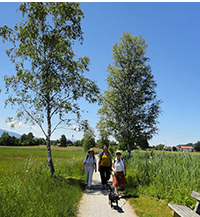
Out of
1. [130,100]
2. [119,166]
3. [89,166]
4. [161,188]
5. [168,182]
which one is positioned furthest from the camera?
[130,100]

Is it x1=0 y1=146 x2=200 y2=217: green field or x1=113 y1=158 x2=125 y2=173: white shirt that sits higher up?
x1=113 y1=158 x2=125 y2=173: white shirt

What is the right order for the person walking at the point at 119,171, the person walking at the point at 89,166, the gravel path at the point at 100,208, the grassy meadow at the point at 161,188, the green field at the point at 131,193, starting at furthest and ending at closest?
the person walking at the point at 89,166, the person walking at the point at 119,171, the grassy meadow at the point at 161,188, the gravel path at the point at 100,208, the green field at the point at 131,193

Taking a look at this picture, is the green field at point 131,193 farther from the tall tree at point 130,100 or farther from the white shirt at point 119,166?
the tall tree at point 130,100

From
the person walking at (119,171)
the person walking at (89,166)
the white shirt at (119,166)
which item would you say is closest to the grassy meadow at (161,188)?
the person walking at (119,171)

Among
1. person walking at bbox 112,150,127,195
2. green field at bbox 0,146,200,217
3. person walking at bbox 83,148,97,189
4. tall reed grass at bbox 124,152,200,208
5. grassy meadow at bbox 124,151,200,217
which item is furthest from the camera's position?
person walking at bbox 83,148,97,189

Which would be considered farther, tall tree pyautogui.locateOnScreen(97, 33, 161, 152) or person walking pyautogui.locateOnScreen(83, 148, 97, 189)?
tall tree pyautogui.locateOnScreen(97, 33, 161, 152)

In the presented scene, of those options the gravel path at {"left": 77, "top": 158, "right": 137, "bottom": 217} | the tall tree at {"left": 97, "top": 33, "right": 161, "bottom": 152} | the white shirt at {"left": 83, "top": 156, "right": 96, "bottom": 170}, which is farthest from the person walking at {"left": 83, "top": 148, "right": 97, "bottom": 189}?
the tall tree at {"left": 97, "top": 33, "right": 161, "bottom": 152}

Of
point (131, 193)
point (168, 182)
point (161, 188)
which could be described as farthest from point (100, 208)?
point (168, 182)

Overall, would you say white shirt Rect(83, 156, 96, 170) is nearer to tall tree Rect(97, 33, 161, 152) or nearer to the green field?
the green field

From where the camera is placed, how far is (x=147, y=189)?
801cm

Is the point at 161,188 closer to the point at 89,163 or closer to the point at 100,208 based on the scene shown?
the point at 100,208

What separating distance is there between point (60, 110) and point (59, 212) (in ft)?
21.4

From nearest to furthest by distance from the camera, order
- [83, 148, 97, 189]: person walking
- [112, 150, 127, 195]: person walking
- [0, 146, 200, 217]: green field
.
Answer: [0, 146, 200, 217]: green field < [112, 150, 127, 195]: person walking < [83, 148, 97, 189]: person walking

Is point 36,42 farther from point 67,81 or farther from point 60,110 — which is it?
point 60,110
